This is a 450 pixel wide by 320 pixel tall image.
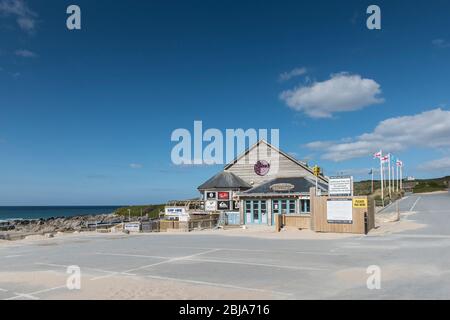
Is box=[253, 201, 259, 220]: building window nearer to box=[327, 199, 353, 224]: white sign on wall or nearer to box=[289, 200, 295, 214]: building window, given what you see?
box=[289, 200, 295, 214]: building window

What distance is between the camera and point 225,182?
40.4 meters

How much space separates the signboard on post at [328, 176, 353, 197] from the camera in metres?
24.8

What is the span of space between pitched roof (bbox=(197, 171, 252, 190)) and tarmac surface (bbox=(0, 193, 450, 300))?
18434 millimetres

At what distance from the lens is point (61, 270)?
1424 cm

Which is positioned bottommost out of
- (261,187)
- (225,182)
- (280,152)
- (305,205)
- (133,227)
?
(133,227)

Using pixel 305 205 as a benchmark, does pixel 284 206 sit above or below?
below

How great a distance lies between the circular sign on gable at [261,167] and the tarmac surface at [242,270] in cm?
2091

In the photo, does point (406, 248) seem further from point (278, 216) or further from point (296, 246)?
point (278, 216)

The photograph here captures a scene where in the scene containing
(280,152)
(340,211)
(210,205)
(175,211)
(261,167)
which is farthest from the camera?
(261,167)

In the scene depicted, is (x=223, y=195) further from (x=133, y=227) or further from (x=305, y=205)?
(x=133, y=227)

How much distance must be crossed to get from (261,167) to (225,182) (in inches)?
179

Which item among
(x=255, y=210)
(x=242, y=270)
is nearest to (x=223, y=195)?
(x=255, y=210)

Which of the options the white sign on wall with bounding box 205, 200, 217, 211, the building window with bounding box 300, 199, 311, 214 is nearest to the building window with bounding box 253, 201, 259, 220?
the building window with bounding box 300, 199, 311, 214
